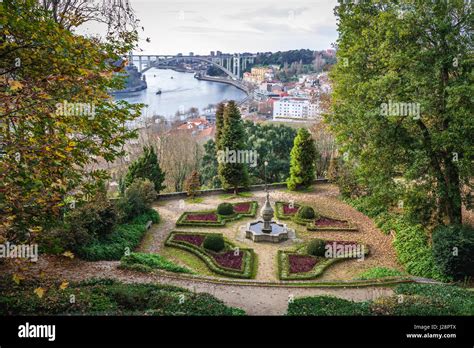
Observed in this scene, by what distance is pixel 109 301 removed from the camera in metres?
10.6

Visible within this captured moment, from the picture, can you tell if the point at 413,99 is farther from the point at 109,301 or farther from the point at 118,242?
the point at 118,242

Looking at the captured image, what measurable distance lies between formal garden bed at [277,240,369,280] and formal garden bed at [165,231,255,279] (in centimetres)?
134

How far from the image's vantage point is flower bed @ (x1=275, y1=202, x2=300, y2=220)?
77.6ft

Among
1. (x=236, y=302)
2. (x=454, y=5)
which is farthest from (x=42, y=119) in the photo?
(x=454, y=5)

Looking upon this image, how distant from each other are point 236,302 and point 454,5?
12.8 m

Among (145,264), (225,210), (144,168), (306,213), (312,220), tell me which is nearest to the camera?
(145,264)

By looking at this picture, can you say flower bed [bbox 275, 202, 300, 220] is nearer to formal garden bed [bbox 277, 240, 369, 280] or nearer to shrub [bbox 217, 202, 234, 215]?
shrub [bbox 217, 202, 234, 215]

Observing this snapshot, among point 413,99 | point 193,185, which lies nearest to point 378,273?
point 413,99

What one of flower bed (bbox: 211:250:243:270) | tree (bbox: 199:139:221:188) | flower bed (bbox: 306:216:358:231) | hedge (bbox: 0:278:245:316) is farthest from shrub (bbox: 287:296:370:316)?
tree (bbox: 199:139:221:188)

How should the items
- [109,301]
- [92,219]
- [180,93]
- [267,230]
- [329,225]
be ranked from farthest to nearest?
[180,93], [329,225], [267,230], [92,219], [109,301]

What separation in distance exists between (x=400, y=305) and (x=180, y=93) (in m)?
38.4

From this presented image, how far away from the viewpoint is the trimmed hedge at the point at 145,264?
1516 centimetres

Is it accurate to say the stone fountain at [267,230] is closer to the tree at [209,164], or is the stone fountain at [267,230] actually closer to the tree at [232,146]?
the tree at [232,146]
